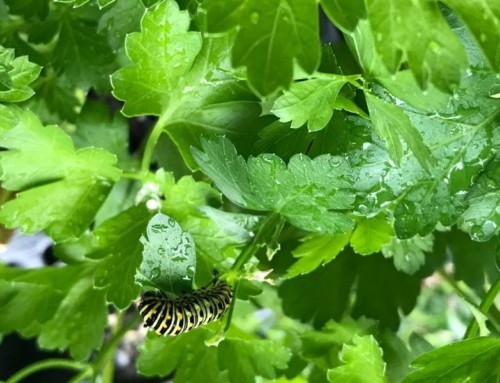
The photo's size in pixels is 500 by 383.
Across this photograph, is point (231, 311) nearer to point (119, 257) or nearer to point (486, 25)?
point (119, 257)

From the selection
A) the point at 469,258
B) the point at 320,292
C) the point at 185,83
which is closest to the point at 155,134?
the point at 185,83

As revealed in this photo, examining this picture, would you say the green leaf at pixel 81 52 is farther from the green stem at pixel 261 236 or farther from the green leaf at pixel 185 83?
the green stem at pixel 261 236

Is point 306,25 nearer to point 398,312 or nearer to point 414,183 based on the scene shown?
point 414,183

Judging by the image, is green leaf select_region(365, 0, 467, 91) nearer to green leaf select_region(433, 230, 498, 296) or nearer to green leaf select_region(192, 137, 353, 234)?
green leaf select_region(192, 137, 353, 234)

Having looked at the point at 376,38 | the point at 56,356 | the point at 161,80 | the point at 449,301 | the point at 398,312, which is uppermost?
the point at 376,38

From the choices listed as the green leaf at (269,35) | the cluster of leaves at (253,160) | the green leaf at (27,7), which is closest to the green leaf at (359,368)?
the cluster of leaves at (253,160)

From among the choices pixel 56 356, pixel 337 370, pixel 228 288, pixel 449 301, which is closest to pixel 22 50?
pixel 228 288

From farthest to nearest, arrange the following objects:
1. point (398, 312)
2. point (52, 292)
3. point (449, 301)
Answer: point (449, 301) → point (398, 312) → point (52, 292)
